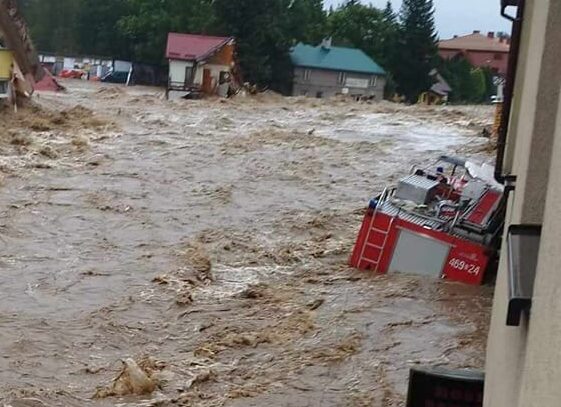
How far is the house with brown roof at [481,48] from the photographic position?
93.4 m

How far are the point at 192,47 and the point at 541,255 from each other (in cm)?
4279

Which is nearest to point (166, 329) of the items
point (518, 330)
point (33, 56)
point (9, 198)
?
point (518, 330)

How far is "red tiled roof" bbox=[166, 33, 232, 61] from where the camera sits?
44188 mm

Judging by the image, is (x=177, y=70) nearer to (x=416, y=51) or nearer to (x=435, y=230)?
(x=416, y=51)

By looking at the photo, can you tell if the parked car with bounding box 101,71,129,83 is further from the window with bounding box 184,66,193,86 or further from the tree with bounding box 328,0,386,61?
the tree with bounding box 328,0,386,61

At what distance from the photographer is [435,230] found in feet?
33.6

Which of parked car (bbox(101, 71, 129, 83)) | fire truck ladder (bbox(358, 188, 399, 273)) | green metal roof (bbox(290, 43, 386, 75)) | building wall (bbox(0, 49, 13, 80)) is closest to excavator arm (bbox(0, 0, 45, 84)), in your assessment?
building wall (bbox(0, 49, 13, 80))

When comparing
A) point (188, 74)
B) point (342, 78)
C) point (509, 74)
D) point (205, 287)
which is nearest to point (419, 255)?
point (205, 287)

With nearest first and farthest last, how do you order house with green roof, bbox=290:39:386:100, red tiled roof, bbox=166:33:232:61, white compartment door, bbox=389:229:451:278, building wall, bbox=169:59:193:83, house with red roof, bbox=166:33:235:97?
white compartment door, bbox=389:229:451:278 < house with red roof, bbox=166:33:235:97 < red tiled roof, bbox=166:33:232:61 < building wall, bbox=169:59:193:83 < house with green roof, bbox=290:39:386:100

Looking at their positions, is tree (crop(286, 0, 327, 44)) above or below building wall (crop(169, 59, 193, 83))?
above

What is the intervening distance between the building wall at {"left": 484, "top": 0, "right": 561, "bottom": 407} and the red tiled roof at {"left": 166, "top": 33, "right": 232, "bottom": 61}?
40342 mm

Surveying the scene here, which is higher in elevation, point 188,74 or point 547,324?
point 188,74

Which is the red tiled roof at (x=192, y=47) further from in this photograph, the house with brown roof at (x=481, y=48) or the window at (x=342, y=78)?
the house with brown roof at (x=481, y=48)

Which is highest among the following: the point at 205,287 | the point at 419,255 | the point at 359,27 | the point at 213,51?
the point at 359,27
